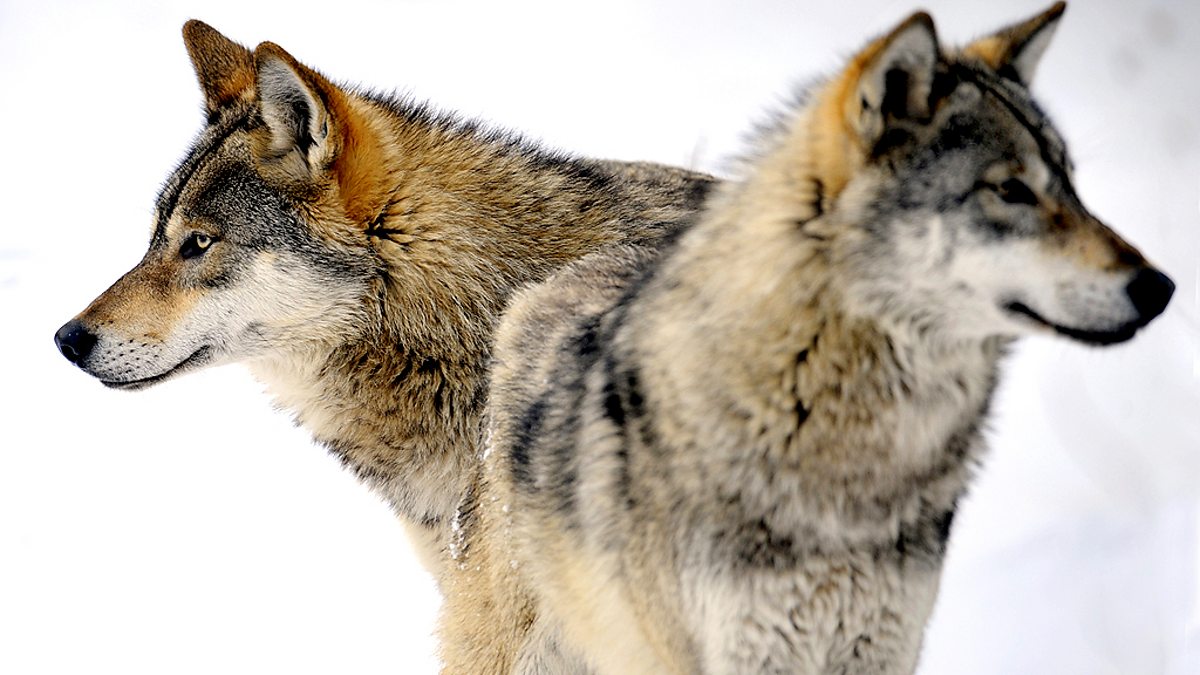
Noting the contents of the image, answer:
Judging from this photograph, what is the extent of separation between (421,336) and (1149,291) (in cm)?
248

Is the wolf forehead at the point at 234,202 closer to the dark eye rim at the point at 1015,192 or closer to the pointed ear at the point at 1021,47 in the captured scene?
the pointed ear at the point at 1021,47

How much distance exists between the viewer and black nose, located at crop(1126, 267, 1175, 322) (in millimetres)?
2656

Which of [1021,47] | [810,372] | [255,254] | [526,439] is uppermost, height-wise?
[1021,47]

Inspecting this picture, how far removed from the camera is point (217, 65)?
15.5 feet

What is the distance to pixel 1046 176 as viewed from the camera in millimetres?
2748

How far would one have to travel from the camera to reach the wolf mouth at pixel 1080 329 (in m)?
2.68

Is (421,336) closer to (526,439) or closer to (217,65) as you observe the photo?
(526,439)

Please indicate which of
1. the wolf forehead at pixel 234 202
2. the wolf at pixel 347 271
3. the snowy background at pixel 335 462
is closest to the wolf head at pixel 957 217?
the snowy background at pixel 335 462

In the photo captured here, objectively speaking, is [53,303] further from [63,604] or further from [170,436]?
[63,604]

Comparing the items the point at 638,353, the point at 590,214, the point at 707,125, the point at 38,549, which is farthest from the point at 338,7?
the point at 638,353

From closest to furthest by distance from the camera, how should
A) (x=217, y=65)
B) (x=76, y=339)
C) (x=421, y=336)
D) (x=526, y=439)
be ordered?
1. (x=526, y=439)
2. (x=76, y=339)
3. (x=421, y=336)
4. (x=217, y=65)

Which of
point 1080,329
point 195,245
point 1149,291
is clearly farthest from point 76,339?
point 1149,291

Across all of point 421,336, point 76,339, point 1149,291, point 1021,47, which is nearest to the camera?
point 1149,291

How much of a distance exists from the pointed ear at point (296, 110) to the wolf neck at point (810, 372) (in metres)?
1.80
